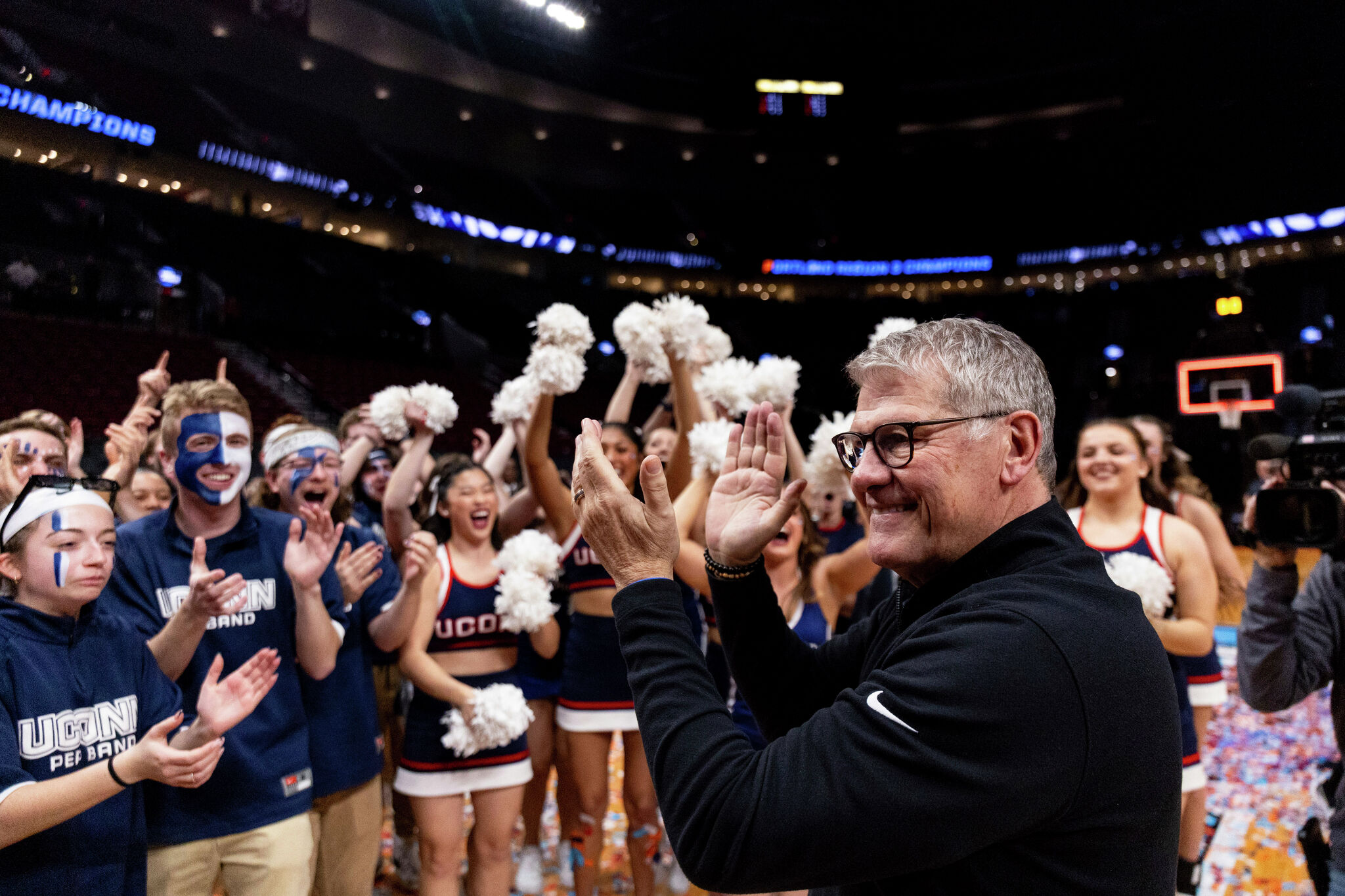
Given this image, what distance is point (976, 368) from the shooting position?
1.20m

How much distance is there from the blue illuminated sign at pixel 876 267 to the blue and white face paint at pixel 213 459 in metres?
20.8

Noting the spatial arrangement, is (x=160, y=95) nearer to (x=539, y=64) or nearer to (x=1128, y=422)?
(x=539, y=64)

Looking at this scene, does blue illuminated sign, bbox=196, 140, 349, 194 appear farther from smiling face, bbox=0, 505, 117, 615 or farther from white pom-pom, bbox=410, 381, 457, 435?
smiling face, bbox=0, 505, 117, 615

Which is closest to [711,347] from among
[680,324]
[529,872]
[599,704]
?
[680,324]

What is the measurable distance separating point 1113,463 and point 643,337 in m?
1.77


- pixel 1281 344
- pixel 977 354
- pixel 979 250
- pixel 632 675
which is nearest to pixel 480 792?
pixel 632 675

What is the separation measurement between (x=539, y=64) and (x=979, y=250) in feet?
38.0

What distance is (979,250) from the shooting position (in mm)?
21328

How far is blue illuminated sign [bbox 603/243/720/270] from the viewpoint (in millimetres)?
21484

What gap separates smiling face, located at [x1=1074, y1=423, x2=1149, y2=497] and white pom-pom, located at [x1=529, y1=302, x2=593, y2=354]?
6.22ft

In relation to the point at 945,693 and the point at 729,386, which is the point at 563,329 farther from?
the point at 945,693

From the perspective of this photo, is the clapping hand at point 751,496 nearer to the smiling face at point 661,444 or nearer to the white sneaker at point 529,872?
the smiling face at point 661,444

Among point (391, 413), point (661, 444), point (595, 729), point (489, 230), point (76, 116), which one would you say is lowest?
point (595, 729)

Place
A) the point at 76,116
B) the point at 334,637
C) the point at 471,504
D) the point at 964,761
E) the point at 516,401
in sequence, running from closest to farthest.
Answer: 1. the point at 964,761
2. the point at 334,637
3. the point at 471,504
4. the point at 516,401
5. the point at 76,116
